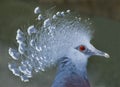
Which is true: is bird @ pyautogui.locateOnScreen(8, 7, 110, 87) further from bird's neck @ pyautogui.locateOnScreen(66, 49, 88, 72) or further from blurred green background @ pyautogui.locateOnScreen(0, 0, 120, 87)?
blurred green background @ pyautogui.locateOnScreen(0, 0, 120, 87)

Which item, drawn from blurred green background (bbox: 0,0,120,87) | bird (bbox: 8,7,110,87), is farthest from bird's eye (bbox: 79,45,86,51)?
blurred green background (bbox: 0,0,120,87)

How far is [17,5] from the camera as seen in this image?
20.4 ft

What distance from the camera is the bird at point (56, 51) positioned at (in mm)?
2424

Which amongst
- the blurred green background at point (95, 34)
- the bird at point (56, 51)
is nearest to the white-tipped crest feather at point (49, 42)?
the bird at point (56, 51)

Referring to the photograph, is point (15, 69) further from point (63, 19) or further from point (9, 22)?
point (9, 22)

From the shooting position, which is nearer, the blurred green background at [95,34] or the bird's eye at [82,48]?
the bird's eye at [82,48]

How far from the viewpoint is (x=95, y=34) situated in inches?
213

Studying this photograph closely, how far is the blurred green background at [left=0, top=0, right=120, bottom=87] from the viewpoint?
4656 millimetres

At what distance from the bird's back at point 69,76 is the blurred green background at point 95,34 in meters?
1.47

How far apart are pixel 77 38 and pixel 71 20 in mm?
120

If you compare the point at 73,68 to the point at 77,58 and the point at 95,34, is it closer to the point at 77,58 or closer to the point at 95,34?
the point at 77,58

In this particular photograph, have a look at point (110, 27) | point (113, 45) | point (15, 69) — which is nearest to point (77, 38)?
point (15, 69)

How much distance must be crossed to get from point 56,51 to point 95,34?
9.89 feet

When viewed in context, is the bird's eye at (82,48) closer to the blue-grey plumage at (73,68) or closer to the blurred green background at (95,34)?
the blue-grey plumage at (73,68)
